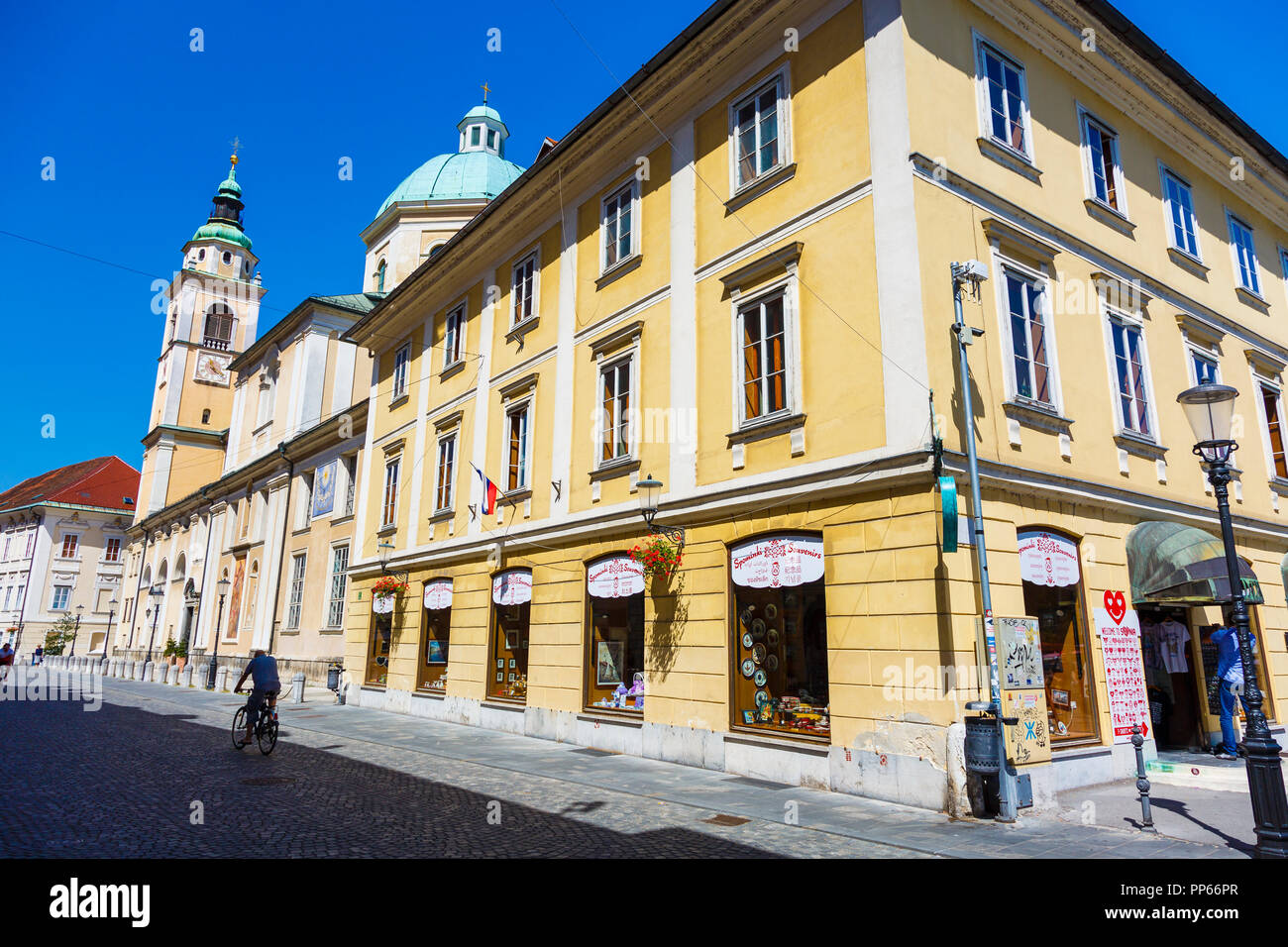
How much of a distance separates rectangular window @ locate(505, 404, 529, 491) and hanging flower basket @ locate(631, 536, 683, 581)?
5223 mm

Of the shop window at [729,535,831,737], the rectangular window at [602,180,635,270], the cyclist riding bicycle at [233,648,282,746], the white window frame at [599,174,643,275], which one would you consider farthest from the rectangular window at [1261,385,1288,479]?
the cyclist riding bicycle at [233,648,282,746]

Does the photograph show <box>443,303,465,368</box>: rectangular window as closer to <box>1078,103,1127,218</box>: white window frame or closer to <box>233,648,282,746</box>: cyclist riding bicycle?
<box>233,648,282,746</box>: cyclist riding bicycle

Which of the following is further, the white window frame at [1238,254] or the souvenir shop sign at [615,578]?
the white window frame at [1238,254]

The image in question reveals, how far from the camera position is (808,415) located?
37.9 feet

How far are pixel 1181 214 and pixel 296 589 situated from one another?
1231 inches

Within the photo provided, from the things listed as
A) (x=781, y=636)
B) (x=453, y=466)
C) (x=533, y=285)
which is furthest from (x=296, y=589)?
(x=781, y=636)

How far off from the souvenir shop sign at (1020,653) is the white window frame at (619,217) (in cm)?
946

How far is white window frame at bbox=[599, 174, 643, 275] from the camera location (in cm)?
1559

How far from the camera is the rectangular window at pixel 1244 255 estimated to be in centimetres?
1722

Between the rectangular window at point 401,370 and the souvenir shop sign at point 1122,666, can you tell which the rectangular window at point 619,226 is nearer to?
the rectangular window at point 401,370

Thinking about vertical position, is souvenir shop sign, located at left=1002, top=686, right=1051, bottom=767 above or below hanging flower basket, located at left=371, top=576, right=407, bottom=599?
below

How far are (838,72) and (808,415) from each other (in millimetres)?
5273

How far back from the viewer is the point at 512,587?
17.5m

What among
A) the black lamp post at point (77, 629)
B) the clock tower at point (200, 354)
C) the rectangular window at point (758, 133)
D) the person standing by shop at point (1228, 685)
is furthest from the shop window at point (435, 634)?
the black lamp post at point (77, 629)
